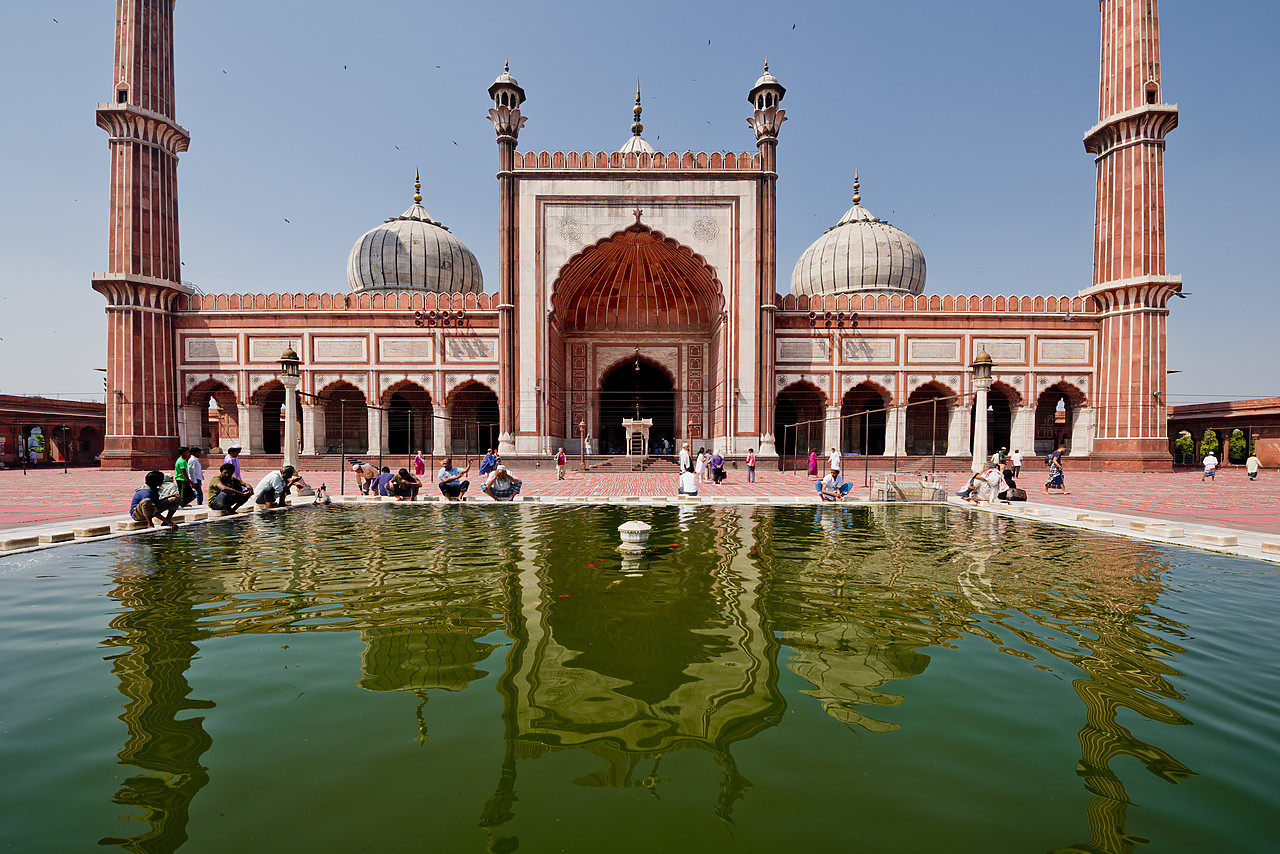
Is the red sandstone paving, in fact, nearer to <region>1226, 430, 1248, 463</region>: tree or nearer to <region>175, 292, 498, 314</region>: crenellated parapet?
<region>175, 292, 498, 314</region>: crenellated parapet

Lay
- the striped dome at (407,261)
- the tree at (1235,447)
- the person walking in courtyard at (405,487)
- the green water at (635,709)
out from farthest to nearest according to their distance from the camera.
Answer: the tree at (1235,447) → the striped dome at (407,261) → the person walking in courtyard at (405,487) → the green water at (635,709)

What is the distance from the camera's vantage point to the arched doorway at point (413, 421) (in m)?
24.1

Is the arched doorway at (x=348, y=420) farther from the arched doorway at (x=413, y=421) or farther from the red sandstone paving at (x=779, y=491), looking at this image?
the red sandstone paving at (x=779, y=491)

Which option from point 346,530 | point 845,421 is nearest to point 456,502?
point 346,530

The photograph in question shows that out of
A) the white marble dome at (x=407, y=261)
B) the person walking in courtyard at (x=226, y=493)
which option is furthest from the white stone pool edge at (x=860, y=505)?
the white marble dome at (x=407, y=261)

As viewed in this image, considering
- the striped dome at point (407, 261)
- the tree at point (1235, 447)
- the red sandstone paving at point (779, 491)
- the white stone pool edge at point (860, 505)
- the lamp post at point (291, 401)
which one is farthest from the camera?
the tree at point (1235, 447)

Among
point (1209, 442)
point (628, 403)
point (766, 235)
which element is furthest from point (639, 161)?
point (1209, 442)

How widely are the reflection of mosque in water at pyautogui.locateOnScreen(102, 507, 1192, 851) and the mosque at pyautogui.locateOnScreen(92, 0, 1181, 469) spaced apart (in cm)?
1375

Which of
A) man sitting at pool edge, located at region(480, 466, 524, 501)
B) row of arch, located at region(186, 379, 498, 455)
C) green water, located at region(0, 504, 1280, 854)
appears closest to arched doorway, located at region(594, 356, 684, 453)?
row of arch, located at region(186, 379, 498, 455)

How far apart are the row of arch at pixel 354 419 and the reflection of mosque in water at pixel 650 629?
1678 cm

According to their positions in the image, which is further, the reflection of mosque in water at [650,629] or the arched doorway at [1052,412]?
the arched doorway at [1052,412]

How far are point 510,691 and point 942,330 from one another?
79.2ft

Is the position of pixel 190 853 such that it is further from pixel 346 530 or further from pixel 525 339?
pixel 525 339

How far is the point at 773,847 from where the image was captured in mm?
1766
